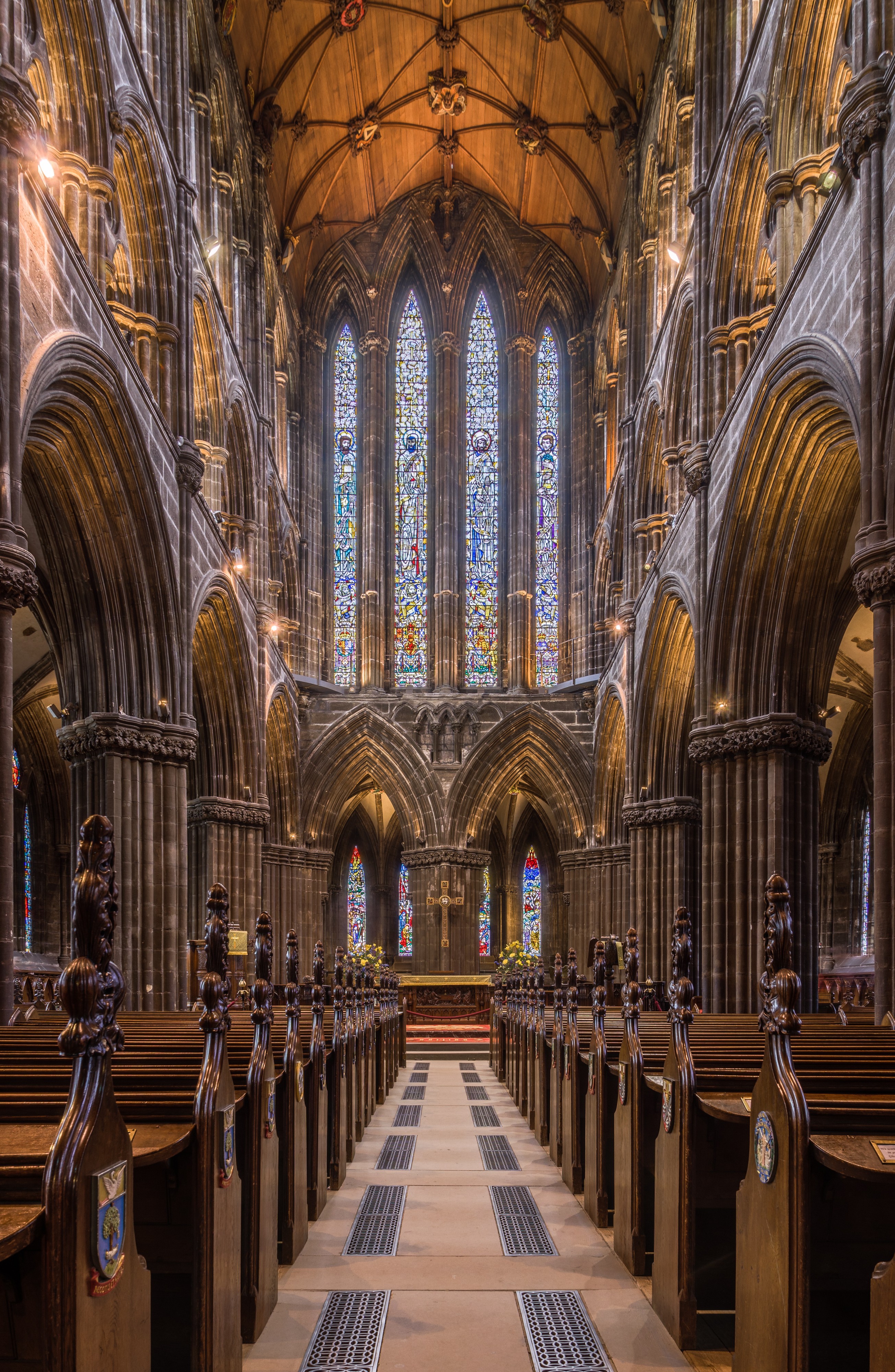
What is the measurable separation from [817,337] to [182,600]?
8341 millimetres

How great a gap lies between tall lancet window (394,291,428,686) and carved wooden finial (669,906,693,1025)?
23.9m

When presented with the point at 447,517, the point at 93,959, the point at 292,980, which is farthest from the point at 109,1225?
the point at 447,517

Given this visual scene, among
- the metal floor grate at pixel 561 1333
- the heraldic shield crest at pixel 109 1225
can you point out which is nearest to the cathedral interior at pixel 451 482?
the metal floor grate at pixel 561 1333

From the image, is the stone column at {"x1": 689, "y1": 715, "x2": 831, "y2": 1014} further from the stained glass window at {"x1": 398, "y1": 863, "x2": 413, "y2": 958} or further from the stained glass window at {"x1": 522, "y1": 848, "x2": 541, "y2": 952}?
the stained glass window at {"x1": 522, "y1": 848, "x2": 541, "y2": 952}

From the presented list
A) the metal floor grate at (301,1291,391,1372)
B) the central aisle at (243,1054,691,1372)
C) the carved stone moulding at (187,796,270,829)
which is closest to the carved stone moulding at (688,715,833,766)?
the central aisle at (243,1054,691,1372)

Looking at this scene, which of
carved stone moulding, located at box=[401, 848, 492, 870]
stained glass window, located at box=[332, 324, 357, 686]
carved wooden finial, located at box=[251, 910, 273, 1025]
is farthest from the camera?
stained glass window, located at box=[332, 324, 357, 686]

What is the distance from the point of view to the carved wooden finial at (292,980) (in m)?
6.15

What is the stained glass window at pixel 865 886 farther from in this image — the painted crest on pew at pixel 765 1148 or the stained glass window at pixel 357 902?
the painted crest on pew at pixel 765 1148

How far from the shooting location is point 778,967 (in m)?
3.62

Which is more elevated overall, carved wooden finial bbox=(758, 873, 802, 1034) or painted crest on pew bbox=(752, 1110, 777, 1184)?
carved wooden finial bbox=(758, 873, 802, 1034)

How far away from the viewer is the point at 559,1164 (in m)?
8.44

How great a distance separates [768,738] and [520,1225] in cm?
855

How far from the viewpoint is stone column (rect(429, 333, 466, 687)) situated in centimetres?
2845

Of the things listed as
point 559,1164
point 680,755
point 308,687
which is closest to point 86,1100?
point 559,1164
